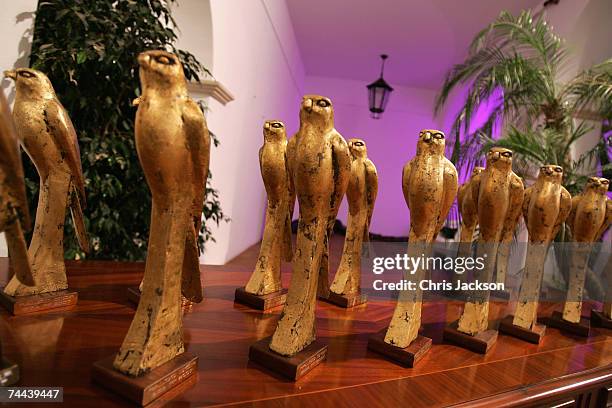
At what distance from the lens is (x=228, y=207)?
3.02 meters

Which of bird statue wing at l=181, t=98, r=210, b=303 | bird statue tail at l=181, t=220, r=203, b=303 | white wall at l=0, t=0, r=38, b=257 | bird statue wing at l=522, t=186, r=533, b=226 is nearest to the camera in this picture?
bird statue wing at l=181, t=98, r=210, b=303

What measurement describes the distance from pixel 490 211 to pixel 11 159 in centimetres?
86

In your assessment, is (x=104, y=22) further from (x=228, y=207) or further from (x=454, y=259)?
(x=228, y=207)

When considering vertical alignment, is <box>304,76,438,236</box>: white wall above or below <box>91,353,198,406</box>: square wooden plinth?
above

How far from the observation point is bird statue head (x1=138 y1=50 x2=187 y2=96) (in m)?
0.58

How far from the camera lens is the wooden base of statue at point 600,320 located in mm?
1245

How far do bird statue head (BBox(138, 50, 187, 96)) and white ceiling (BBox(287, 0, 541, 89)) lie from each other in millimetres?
4239

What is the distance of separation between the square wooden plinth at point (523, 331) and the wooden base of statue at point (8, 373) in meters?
1.06

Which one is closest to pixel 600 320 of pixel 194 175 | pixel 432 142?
pixel 432 142

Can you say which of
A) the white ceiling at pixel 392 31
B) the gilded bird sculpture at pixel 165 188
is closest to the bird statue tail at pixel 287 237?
the gilded bird sculpture at pixel 165 188

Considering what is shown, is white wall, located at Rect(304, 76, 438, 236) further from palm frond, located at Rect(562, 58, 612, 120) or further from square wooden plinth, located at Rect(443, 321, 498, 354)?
square wooden plinth, located at Rect(443, 321, 498, 354)

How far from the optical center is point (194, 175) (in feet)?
2.13

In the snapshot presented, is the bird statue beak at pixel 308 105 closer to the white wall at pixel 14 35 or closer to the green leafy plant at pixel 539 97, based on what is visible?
the white wall at pixel 14 35

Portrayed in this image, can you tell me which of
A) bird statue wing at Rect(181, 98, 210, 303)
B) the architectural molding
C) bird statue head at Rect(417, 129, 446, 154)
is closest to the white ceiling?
the architectural molding
